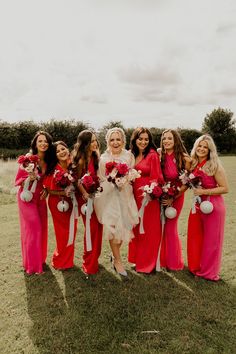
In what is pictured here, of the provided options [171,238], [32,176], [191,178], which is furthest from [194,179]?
[32,176]

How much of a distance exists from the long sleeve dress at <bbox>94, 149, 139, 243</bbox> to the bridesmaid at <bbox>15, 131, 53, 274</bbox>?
110 cm

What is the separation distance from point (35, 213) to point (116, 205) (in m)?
1.54

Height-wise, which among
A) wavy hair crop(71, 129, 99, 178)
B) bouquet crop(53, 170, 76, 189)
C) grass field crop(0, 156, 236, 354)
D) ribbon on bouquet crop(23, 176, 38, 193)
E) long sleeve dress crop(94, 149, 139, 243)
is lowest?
grass field crop(0, 156, 236, 354)

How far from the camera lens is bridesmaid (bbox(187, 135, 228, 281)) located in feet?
18.9

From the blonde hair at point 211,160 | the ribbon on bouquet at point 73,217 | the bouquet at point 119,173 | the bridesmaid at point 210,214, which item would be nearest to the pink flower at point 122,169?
the bouquet at point 119,173

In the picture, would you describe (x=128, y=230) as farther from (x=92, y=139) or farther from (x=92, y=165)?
(x=92, y=139)

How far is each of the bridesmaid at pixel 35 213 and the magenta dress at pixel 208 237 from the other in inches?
111

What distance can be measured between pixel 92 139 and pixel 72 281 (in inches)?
102

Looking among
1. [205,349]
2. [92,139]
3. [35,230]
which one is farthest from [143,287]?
[92,139]

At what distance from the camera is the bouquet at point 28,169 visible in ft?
19.3

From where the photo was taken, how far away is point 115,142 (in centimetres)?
604

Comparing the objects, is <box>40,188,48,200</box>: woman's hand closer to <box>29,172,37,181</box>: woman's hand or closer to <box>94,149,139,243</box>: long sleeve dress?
<box>29,172,37,181</box>: woman's hand

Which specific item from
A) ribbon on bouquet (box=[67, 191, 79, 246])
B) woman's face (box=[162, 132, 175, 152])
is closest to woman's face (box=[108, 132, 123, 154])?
woman's face (box=[162, 132, 175, 152])

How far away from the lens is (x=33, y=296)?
5398 millimetres
